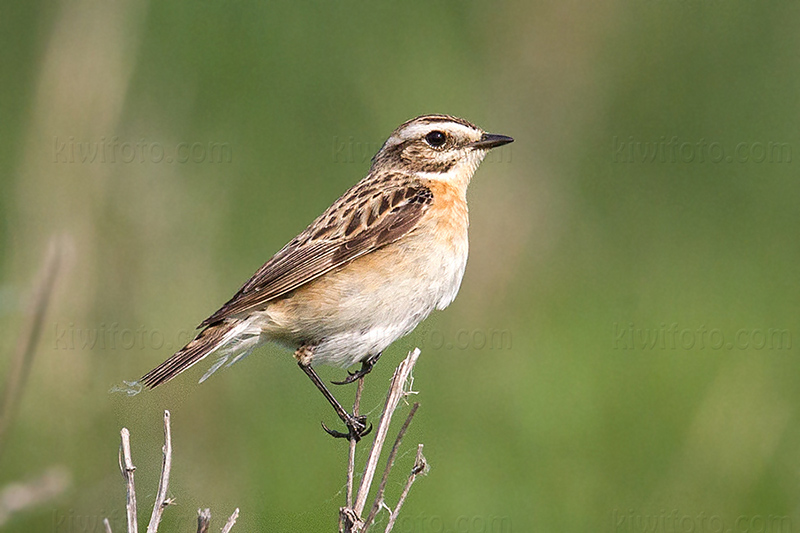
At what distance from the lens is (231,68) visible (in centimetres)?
862

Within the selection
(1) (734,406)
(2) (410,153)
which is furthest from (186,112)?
(1) (734,406)

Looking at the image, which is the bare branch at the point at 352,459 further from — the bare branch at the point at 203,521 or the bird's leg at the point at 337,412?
the bare branch at the point at 203,521

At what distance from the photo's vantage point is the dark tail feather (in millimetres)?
4605

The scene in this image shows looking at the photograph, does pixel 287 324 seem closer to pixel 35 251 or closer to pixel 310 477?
pixel 310 477

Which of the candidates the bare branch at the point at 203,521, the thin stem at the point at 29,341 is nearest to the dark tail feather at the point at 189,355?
the thin stem at the point at 29,341

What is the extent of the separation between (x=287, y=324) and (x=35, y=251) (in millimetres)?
2439

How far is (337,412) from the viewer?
5023mm

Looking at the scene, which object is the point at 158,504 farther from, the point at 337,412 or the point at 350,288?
the point at 350,288

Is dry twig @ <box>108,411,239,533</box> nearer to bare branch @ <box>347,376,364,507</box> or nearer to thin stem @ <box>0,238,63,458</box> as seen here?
thin stem @ <box>0,238,63,458</box>

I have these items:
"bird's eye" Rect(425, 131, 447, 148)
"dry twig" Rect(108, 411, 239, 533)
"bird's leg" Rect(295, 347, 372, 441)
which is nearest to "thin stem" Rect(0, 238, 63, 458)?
"dry twig" Rect(108, 411, 239, 533)

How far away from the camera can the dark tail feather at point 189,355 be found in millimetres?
4605

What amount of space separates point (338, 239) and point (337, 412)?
0.80 meters

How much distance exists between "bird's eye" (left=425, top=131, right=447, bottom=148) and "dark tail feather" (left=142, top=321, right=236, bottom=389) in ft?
4.73

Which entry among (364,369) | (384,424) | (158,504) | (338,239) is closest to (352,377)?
(364,369)
